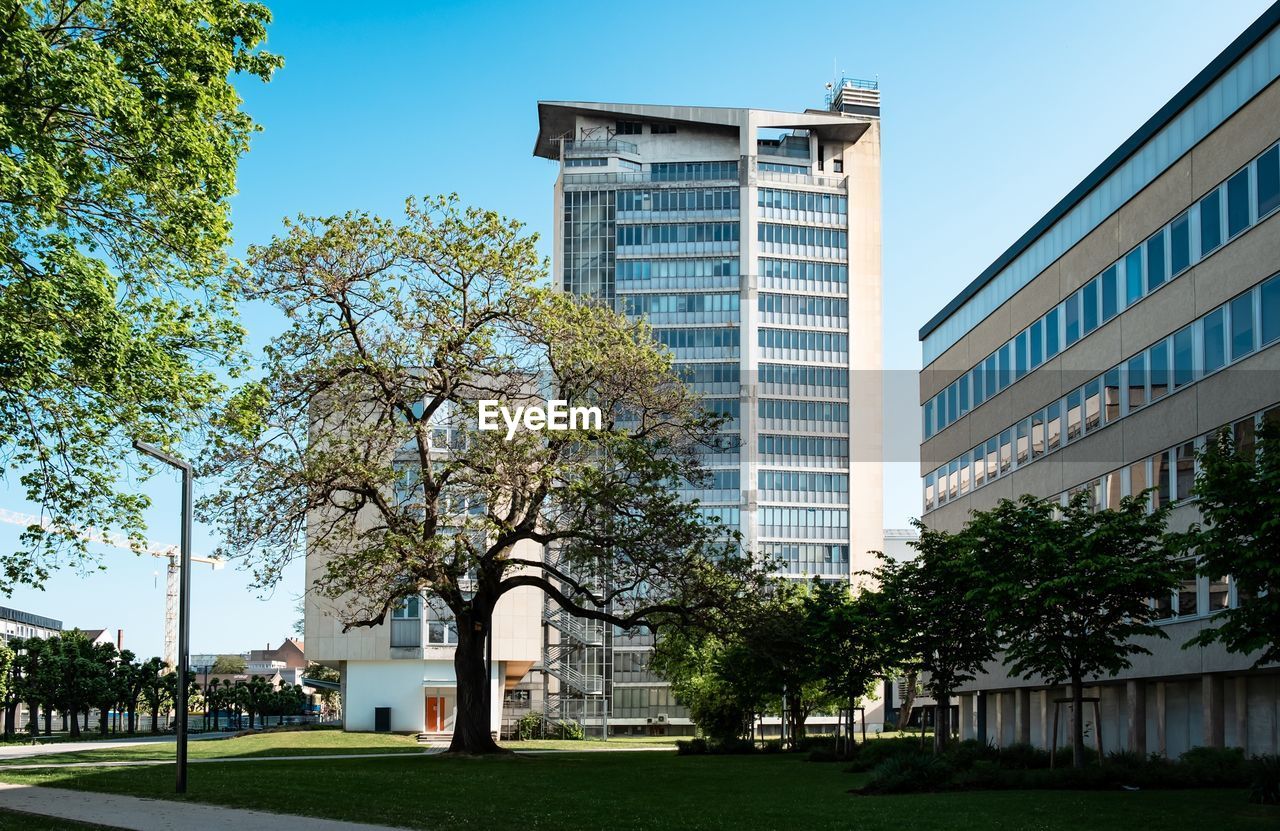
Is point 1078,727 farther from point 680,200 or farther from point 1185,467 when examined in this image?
point 680,200

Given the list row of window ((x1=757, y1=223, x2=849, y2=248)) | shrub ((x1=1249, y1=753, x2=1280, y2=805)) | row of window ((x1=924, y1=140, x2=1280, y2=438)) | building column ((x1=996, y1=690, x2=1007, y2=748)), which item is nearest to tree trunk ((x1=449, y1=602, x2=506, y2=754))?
row of window ((x1=924, y1=140, x2=1280, y2=438))

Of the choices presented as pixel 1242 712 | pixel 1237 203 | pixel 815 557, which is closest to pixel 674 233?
pixel 815 557

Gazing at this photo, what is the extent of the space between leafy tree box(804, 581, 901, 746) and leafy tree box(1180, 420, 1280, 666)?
21.4 metres

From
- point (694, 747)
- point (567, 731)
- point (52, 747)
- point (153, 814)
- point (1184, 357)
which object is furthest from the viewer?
point (567, 731)

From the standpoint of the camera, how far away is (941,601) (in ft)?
135

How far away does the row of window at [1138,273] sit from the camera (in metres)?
35.2

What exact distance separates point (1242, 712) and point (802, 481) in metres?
80.8

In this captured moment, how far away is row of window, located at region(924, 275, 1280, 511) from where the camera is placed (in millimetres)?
34875

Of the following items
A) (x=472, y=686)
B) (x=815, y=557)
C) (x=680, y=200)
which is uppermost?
(x=680, y=200)

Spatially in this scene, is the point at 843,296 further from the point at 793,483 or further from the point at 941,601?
the point at 941,601

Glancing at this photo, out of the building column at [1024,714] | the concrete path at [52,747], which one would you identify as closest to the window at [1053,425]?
the building column at [1024,714]

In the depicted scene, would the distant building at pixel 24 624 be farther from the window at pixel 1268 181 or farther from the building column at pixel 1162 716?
the window at pixel 1268 181

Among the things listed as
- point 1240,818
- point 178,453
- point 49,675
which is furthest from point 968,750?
point 49,675

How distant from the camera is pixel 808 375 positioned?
118 metres
